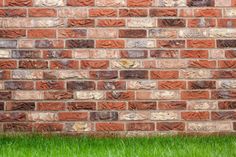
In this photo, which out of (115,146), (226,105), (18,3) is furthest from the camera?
(226,105)

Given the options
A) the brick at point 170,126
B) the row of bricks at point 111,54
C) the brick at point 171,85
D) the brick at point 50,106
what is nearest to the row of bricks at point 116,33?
the row of bricks at point 111,54

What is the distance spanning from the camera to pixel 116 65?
4102 mm

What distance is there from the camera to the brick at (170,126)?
4133 millimetres

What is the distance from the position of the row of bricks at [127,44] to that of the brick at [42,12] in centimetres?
21

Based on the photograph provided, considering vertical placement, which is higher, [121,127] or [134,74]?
[134,74]

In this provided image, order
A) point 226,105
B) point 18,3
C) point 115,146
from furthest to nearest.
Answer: point 226,105 → point 18,3 → point 115,146

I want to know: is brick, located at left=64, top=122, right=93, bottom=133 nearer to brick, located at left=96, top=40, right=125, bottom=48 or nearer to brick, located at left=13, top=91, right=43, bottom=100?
brick, located at left=13, top=91, right=43, bottom=100

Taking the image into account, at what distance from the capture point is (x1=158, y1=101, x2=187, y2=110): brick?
163 inches

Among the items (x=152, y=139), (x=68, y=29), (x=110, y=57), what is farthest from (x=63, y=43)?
(x=152, y=139)

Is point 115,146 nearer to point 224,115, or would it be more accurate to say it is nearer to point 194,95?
point 194,95

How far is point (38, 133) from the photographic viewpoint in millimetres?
4090

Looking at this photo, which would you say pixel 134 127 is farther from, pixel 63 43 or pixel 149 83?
pixel 63 43

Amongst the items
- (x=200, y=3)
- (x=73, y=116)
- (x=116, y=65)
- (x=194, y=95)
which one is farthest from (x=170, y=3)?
(x=73, y=116)

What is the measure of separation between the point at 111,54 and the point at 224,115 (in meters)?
1.04
